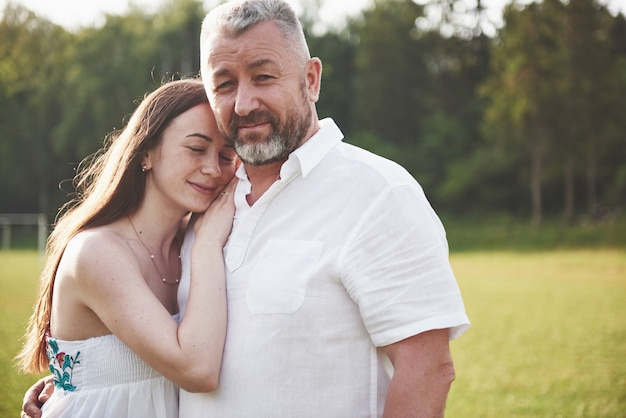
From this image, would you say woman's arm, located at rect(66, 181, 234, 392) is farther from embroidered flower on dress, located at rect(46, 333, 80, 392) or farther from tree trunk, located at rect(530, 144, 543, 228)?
tree trunk, located at rect(530, 144, 543, 228)

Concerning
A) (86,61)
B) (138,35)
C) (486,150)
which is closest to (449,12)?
(486,150)

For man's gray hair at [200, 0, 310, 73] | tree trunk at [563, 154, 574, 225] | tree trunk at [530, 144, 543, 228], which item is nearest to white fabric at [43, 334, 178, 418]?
man's gray hair at [200, 0, 310, 73]

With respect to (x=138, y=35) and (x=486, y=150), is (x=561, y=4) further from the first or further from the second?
(x=138, y=35)

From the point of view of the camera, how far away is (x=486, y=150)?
47438 mm

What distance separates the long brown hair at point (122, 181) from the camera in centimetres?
334

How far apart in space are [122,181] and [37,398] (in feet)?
4.02

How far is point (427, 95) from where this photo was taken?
54188 mm

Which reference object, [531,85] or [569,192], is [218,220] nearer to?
[569,192]

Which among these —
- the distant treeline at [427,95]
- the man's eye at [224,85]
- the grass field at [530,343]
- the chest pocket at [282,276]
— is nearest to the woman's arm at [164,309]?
the chest pocket at [282,276]

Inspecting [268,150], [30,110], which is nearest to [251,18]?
[268,150]

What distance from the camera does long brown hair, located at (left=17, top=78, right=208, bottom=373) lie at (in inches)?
132

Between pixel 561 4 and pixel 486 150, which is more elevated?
pixel 561 4

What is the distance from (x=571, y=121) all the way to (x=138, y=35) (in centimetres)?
3117

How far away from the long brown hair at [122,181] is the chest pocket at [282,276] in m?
0.97
